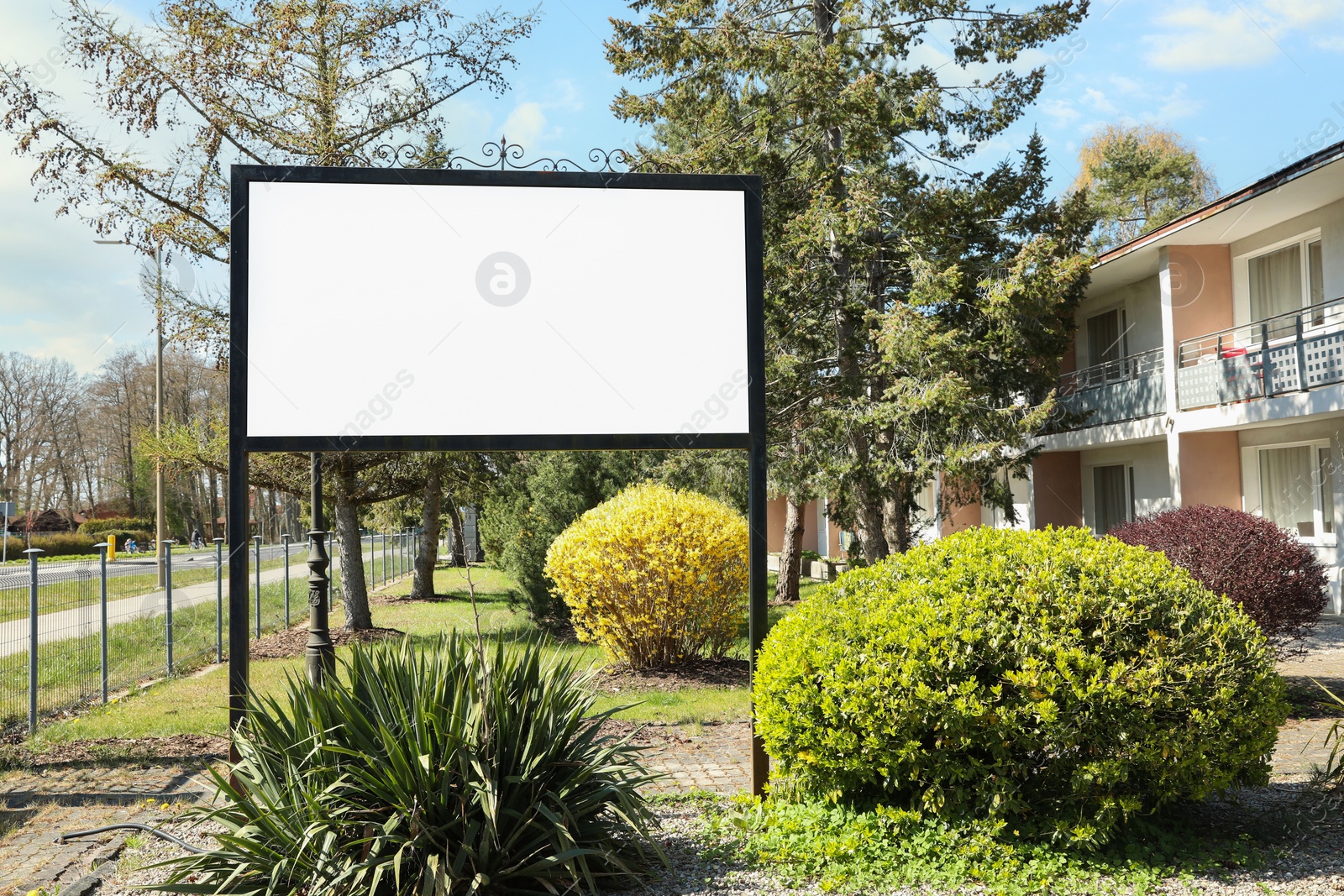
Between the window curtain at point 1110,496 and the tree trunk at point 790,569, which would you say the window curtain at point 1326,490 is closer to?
the window curtain at point 1110,496

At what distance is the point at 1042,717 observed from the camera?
13.7ft

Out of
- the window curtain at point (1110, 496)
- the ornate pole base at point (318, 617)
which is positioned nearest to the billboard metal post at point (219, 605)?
the ornate pole base at point (318, 617)

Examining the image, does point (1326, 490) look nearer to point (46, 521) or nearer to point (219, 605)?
point (219, 605)

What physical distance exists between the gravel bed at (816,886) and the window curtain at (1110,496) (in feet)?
61.0

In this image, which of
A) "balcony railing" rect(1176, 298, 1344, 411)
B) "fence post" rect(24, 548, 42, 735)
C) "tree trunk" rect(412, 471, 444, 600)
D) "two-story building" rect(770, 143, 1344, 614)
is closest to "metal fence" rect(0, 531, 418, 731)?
"fence post" rect(24, 548, 42, 735)

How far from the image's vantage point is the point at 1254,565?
8.42 metres

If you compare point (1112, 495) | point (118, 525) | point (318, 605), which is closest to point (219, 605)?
point (318, 605)

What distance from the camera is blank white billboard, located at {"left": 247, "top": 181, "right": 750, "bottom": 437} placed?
5.51 m

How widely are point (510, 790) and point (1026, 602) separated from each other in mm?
2623

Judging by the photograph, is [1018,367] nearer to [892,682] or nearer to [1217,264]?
[1217,264]

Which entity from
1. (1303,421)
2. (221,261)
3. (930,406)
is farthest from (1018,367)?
(221,261)

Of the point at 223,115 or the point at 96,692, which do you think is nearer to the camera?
the point at 96,692

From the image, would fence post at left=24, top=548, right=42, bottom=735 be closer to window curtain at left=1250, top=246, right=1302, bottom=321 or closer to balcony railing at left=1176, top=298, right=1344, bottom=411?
balcony railing at left=1176, top=298, right=1344, bottom=411

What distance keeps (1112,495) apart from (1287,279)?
7.15 metres
